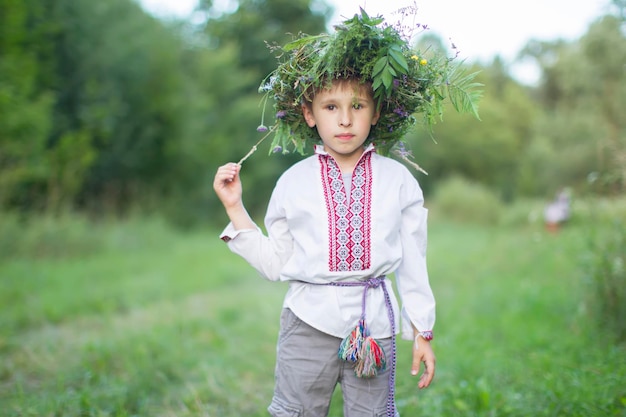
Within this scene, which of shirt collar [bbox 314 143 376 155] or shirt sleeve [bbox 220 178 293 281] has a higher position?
shirt collar [bbox 314 143 376 155]

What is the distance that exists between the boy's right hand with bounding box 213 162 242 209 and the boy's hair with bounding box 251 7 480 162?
243 mm

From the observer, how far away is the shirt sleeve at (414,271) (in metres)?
2.51

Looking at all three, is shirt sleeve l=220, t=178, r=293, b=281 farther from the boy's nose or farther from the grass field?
the grass field

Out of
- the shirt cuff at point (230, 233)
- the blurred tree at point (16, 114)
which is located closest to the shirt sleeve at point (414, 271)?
the shirt cuff at point (230, 233)

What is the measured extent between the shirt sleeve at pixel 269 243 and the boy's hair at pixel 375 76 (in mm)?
344

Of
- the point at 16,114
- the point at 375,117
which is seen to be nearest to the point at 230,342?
the point at 375,117

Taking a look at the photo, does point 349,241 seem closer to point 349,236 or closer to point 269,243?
point 349,236

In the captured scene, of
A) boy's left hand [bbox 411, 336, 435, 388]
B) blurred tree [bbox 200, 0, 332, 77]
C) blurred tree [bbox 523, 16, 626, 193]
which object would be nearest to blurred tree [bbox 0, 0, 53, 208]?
boy's left hand [bbox 411, 336, 435, 388]

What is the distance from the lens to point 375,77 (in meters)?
2.42

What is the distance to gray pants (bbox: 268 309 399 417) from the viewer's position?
247cm

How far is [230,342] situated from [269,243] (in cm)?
302

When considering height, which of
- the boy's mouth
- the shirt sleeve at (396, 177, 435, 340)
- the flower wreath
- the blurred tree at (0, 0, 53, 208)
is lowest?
the shirt sleeve at (396, 177, 435, 340)

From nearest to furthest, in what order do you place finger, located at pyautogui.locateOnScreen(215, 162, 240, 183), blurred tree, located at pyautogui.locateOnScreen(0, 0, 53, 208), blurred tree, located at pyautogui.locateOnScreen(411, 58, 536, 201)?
finger, located at pyautogui.locateOnScreen(215, 162, 240, 183) < blurred tree, located at pyautogui.locateOnScreen(0, 0, 53, 208) < blurred tree, located at pyautogui.locateOnScreen(411, 58, 536, 201)

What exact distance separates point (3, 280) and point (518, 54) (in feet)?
135
